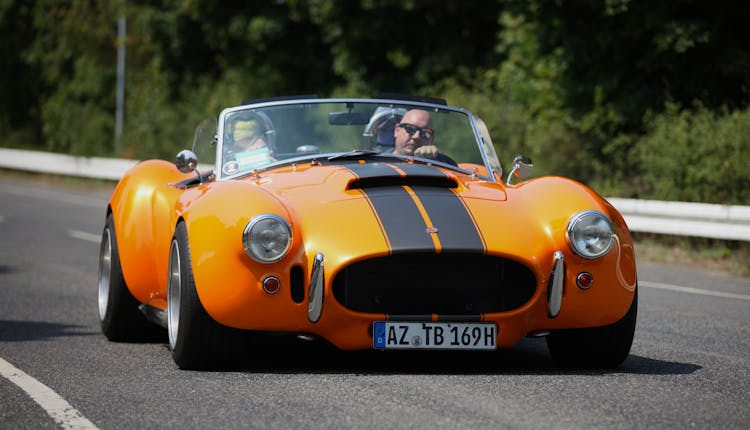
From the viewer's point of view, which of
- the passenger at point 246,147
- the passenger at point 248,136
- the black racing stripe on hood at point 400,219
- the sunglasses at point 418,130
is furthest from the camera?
the sunglasses at point 418,130

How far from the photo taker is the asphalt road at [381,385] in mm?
5215

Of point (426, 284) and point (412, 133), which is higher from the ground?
point (412, 133)

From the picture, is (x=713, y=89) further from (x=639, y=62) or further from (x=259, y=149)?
(x=259, y=149)

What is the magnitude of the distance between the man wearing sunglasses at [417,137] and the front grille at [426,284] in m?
1.61

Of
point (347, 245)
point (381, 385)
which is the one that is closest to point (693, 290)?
point (347, 245)

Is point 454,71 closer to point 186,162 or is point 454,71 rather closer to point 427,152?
point 427,152

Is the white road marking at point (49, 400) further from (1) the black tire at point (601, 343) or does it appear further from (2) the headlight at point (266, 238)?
(1) the black tire at point (601, 343)

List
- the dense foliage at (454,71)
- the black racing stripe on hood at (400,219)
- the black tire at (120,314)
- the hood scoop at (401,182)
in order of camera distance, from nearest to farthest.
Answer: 1. the black racing stripe on hood at (400,219)
2. the hood scoop at (401,182)
3. the black tire at (120,314)
4. the dense foliage at (454,71)

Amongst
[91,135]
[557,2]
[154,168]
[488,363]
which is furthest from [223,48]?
[488,363]

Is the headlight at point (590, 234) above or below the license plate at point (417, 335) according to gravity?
above

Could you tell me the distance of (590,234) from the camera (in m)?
→ 6.59

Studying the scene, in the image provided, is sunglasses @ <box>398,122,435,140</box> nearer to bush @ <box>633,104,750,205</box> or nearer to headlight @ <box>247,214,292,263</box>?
headlight @ <box>247,214,292,263</box>

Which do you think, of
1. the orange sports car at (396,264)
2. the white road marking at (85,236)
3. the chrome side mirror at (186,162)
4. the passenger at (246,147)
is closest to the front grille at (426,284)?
the orange sports car at (396,264)

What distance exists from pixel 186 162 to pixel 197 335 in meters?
1.69
